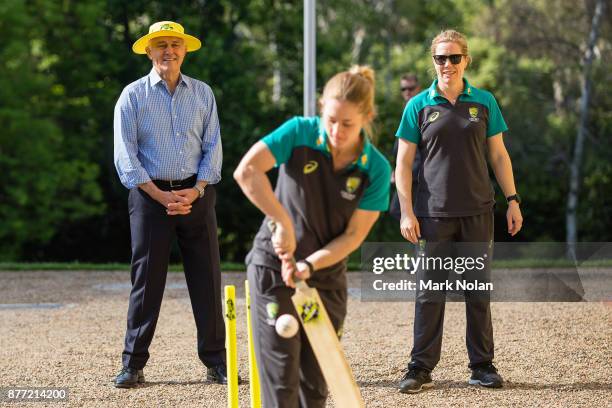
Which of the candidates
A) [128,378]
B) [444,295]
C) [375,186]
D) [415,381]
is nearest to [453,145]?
[444,295]

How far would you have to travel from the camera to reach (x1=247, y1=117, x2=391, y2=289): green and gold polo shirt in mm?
3980

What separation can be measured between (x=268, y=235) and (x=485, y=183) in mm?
2153

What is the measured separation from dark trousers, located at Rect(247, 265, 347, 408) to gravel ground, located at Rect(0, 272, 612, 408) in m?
1.56

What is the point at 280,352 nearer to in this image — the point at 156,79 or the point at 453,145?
the point at 453,145

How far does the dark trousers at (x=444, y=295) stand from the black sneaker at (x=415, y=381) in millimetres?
36

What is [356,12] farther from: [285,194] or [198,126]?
[285,194]

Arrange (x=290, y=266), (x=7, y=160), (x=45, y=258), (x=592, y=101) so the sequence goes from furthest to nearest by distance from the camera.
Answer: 1. (x=592, y=101)
2. (x=45, y=258)
3. (x=7, y=160)
4. (x=290, y=266)

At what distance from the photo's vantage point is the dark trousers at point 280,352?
13.1 ft

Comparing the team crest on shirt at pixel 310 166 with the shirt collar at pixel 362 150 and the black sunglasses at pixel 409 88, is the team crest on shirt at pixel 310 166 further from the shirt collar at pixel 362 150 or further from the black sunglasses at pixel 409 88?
the black sunglasses at pixel 409 88

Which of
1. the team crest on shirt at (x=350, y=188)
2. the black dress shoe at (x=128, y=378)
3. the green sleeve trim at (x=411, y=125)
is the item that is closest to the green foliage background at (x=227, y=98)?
the green sleeve trim at (x=411, y=125)

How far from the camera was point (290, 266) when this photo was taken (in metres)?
3.95

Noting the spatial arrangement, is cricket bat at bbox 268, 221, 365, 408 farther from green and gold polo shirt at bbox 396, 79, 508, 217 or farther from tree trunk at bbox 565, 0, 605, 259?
tree trunk at bbox 565, 0, 605, 259

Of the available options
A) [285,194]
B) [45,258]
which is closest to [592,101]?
[45,258]

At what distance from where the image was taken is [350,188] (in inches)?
159
